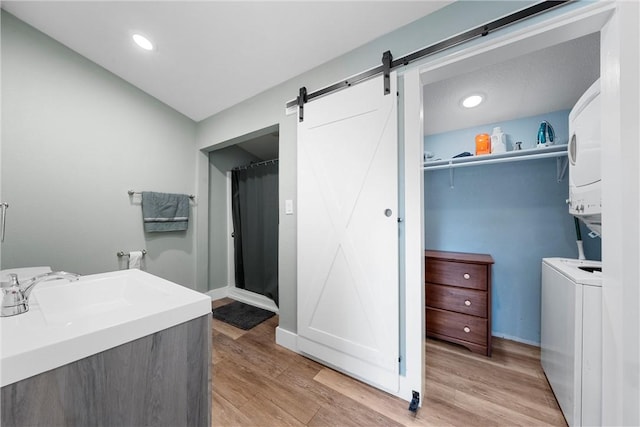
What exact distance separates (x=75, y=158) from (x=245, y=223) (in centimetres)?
163

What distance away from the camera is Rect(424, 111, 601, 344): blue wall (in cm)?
186

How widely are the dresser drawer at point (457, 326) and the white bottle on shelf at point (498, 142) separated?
54.9 inches

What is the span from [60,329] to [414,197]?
4.85ft

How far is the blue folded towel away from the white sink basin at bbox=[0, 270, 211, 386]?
1.51m

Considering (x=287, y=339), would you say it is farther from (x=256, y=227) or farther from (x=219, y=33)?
(x=219, y=33)

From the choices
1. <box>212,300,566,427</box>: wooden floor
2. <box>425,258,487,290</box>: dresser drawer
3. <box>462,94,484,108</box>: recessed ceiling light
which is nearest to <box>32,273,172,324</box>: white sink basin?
<box>212,300,566,427</box>: wooden floor

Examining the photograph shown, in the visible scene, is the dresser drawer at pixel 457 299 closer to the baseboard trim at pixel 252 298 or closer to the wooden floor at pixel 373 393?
the wooden floor at pixel 373 393

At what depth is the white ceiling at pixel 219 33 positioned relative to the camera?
1409 mm

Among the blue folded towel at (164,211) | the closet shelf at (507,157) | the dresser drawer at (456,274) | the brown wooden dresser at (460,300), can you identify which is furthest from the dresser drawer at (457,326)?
the blue folded towel at (164,211)

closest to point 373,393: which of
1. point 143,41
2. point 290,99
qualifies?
point 290,99

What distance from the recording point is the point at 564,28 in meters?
1.03

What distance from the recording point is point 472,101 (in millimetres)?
1864

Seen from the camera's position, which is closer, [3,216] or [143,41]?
[3,216]

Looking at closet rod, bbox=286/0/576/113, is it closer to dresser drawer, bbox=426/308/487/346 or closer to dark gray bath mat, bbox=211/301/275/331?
dresser drawer, bbox=426/308/487/346
